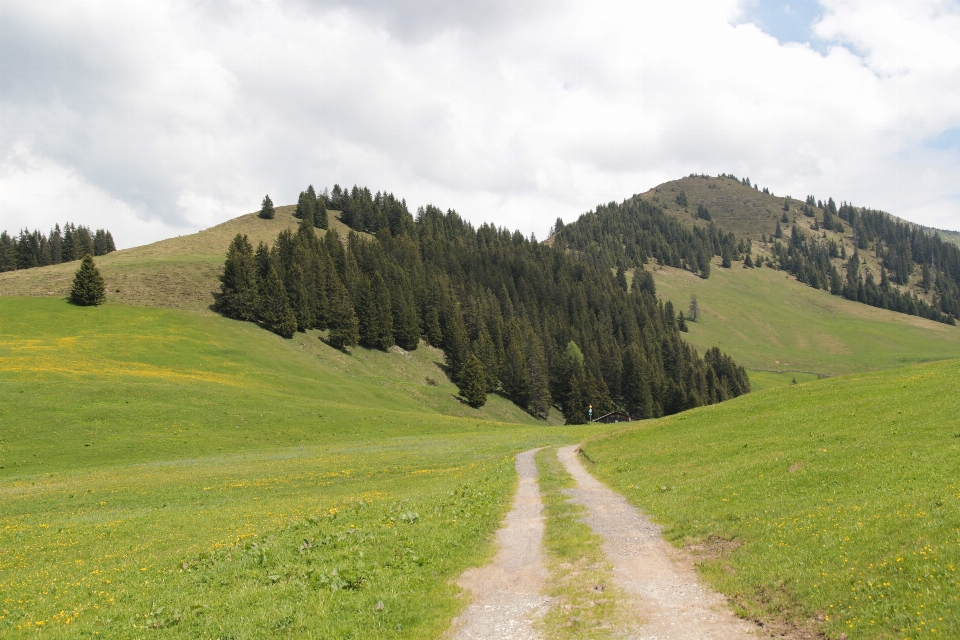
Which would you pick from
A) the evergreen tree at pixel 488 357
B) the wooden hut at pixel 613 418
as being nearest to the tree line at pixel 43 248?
the evergreen tree at pixel 488 357

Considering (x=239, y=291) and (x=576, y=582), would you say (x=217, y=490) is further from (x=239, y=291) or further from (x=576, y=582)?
(x=239, y=291)

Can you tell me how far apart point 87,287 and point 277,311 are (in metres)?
32.4

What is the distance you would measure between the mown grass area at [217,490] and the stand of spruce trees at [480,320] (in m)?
→ 21.6

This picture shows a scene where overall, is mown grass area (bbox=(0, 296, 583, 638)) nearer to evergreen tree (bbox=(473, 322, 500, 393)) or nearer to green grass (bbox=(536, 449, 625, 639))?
green grass (bbox=(536, 449, 625, 639))

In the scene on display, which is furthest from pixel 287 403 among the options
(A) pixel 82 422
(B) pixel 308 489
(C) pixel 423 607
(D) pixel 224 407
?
(C) pixel 423 607

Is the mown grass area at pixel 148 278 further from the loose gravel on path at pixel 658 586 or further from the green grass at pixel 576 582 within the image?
the loose gravel on path at pixel 658 586

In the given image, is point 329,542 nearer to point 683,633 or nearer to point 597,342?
point 683,633

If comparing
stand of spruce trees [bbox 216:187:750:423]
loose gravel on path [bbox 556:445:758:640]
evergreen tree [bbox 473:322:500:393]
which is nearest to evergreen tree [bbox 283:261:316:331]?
stand of spruce trees [bbox 216:187:750:423]

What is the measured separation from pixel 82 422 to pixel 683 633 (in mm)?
58375

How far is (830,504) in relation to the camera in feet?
53.0

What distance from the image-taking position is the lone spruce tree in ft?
316

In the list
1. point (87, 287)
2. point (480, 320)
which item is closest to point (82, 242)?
point (87, 287)

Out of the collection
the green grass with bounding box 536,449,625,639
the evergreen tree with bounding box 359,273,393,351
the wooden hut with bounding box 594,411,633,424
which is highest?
the evergreen tree with bounding box 359,273,393,351

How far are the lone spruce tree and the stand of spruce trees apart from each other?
20.2 m
